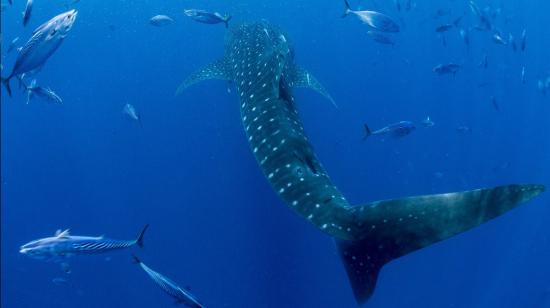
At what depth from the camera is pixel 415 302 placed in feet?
46.1

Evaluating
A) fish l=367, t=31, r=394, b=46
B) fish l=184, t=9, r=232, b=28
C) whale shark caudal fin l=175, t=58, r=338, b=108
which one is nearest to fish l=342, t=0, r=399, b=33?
whale shark caudal fin l=175, t=58, r=338, b=108

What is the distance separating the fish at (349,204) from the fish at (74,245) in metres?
1.46

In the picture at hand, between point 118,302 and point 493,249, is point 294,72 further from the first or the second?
point 493,249

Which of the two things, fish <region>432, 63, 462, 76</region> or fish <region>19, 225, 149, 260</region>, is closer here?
fish <region>19, 225, 149, 260</region>

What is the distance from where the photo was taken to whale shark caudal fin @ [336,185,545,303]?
2.86 meters

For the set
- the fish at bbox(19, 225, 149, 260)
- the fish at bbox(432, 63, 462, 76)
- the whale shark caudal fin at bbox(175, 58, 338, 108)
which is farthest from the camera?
the fish at bbox(432, 63, 462, 76)

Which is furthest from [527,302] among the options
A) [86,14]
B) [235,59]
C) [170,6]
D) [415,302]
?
[170,6]

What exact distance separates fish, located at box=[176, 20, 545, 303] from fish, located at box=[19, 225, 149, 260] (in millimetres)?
1455

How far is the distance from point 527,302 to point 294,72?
→ 16.9m

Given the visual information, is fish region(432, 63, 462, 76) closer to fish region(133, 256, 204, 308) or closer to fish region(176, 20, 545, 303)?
fish region(176, 20, 545, 303)

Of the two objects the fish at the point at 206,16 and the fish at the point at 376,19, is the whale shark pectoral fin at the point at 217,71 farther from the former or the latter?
the fish at the point at 376,19

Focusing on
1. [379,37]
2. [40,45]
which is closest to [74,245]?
[40,45]

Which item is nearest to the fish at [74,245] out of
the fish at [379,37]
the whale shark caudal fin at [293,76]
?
the whale shark caudal fin at [293,76]

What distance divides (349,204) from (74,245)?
9.13 feet
